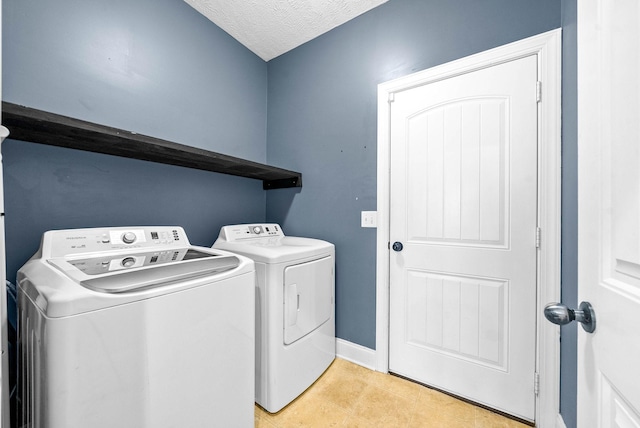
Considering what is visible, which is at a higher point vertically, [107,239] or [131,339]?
[107,239]

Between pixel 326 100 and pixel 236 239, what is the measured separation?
1.28 metres

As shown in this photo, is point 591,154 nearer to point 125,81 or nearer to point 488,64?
point 488,64

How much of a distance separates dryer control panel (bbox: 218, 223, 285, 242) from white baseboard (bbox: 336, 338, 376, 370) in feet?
3.24

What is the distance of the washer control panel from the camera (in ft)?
3.60

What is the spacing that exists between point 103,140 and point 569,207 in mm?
2134

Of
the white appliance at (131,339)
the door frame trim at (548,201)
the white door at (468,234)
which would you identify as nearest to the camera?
the white appliance at (131,339)

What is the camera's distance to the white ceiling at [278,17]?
1.73 metres

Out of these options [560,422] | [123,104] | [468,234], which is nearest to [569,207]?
[468,234]

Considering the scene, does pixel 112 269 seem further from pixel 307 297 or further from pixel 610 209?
pixel 610 209

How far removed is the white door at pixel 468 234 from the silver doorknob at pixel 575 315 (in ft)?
3.07

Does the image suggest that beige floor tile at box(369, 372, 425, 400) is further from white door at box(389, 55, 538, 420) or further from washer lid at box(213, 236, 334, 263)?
washer lid at box(213, 236, 334, 263)

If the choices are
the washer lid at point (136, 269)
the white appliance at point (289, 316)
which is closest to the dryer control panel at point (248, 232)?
the white appliance at point (289, 316)

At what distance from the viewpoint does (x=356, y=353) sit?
1.82 metres

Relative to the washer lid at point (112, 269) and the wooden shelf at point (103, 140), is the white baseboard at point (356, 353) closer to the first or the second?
the washer lid at point (112, 269)
